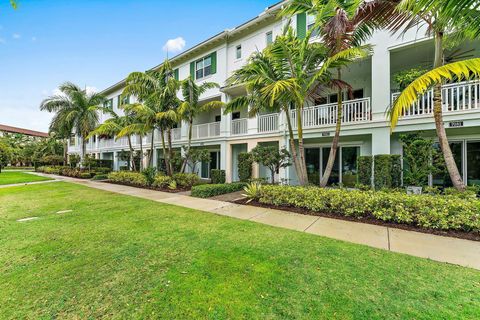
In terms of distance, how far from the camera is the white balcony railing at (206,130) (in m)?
15.7

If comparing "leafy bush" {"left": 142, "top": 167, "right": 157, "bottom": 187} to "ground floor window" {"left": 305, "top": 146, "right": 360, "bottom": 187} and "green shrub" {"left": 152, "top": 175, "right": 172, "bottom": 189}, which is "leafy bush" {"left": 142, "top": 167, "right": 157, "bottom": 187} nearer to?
"green shrub" {"left": 152, "top": 175, "right": 172, "bottom": 189}

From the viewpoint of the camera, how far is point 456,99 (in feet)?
26.5

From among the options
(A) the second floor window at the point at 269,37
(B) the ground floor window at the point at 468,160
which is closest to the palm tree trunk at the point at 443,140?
(B) the ground floor window at the point at 468,160

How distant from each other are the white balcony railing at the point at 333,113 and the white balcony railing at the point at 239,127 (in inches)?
139

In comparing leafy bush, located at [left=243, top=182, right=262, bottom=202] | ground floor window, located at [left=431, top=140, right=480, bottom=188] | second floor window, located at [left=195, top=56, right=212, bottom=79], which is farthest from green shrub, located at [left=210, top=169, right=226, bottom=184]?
ground floor window, located at [left=431, top=140, right=480, bottom=188]

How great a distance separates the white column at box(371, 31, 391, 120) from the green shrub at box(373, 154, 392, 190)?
193 cm

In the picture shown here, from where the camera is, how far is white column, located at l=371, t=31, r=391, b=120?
923 cm

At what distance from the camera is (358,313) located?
2381 mm

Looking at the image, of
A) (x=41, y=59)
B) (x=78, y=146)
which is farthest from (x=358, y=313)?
(x=78, y=146)

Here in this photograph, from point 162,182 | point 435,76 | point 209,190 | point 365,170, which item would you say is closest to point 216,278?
point 435,76

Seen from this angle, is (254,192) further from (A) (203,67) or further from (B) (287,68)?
(A) (203,67)

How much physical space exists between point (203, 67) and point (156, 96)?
19.6ft

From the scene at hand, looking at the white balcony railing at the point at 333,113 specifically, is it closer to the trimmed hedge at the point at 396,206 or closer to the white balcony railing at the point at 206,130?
the trimmed hedge at the point at 396,206

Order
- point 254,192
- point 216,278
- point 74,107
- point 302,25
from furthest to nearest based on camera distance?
point 74,107
point 302,25
point 254,192
point 216,278
